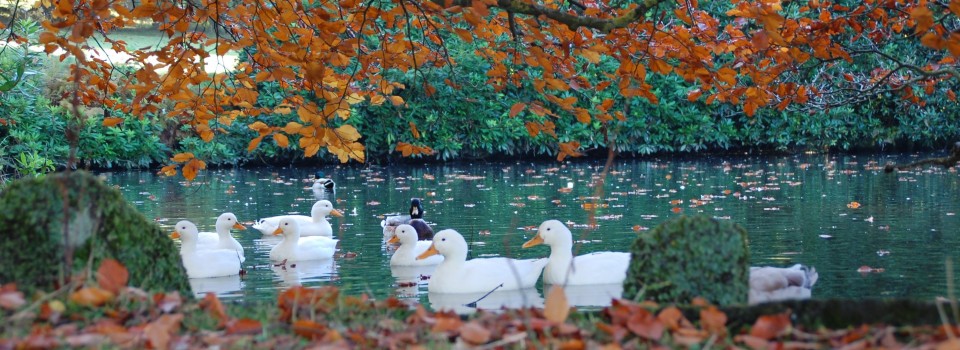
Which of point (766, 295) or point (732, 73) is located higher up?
point (732, 73)

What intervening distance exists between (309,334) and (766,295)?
3.40 meters

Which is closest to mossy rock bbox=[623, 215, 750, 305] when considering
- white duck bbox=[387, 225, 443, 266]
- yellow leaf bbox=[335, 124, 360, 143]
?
yellow leaf bbox=[335, 124, 360, 143]

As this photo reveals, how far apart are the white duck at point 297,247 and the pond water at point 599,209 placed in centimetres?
20

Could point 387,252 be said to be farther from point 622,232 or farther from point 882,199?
point 882,199

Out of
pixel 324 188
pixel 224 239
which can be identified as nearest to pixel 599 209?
pixel 224 239

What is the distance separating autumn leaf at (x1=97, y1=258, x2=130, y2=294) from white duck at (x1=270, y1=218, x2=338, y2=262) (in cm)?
617

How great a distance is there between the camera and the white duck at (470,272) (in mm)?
8898

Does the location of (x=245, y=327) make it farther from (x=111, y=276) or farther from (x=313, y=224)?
(x=313, y=224)

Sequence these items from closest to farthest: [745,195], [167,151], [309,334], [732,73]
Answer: [309,334]
[732,73]
[745,195]
[167,151]

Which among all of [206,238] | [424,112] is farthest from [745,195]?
[424,112]

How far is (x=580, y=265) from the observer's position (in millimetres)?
8945

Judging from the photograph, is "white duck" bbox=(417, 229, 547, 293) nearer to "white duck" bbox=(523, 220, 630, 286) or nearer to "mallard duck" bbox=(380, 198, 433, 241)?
"white duck" bbox=(523, 220, 630, 286)

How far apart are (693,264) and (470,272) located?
14.2 feet

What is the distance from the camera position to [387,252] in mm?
11203
